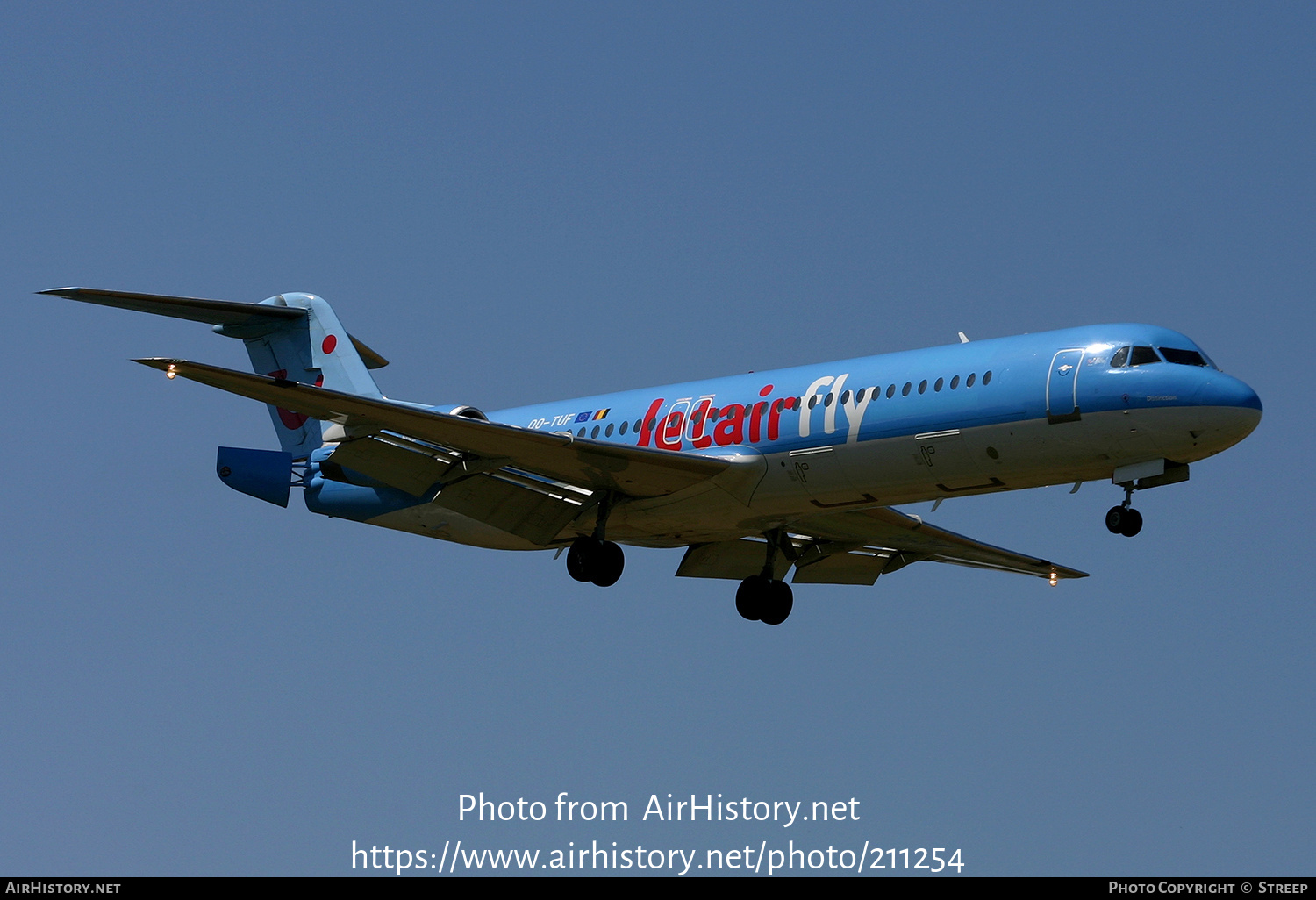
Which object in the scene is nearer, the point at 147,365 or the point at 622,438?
the point at 147,365

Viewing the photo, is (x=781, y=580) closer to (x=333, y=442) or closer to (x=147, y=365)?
(x=333, y=442)

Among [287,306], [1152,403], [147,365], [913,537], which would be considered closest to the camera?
[147,365]

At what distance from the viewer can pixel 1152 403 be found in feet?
73.4

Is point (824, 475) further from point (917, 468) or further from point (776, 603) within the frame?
point (776, 603)

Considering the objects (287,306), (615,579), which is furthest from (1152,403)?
(287,306)

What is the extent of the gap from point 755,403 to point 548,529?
13.6 ft

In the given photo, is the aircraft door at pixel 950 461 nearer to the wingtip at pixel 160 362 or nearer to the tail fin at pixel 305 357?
the wingtip at pixel 160 362

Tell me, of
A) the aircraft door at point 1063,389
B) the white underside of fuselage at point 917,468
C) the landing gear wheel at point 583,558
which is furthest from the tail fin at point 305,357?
the aircraft door at point 1063,389

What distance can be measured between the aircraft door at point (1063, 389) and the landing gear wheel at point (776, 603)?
754cm

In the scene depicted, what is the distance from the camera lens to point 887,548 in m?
29.9

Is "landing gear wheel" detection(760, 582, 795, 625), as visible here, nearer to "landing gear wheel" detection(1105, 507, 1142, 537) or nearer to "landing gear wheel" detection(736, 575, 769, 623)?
"landing gear wheel" detection(736, 575, 769, 623)

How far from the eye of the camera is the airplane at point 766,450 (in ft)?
74.5

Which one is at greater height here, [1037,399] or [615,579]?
[1037,399]

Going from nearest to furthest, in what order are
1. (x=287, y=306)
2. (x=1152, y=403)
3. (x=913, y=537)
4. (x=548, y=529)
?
(x=1152, y=403) → (x=548, y=529) → (x=913, y=537) → (x=287, y=306)
